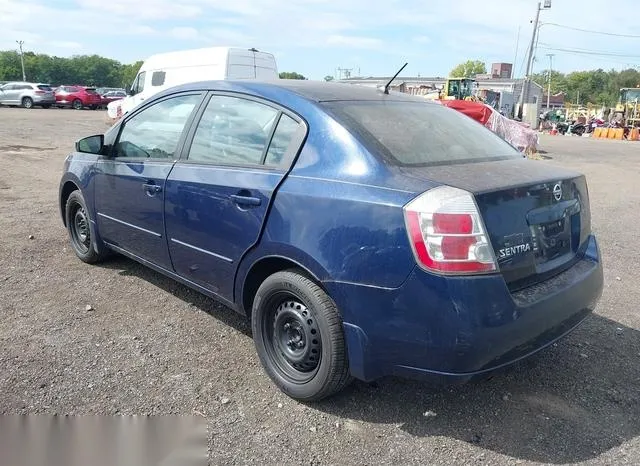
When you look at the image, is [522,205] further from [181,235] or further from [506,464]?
[181,235]

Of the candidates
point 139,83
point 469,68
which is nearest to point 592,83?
point 469,68

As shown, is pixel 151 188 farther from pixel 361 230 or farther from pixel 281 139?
pixel 361 230

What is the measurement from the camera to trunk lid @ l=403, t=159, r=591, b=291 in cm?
257

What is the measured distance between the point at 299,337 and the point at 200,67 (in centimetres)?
1396

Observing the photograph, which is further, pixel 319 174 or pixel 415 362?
pixel 319 174

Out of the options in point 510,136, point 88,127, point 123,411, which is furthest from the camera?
point 88,127

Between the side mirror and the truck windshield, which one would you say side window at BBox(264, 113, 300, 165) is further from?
the truck windshield

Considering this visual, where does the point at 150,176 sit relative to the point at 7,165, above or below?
above

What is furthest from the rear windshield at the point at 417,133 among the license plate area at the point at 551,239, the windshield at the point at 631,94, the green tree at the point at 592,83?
the green tree at the point at 592,83

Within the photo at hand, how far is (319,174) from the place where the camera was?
2.86 metres

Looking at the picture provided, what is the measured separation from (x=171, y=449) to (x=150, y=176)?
1.92 metres

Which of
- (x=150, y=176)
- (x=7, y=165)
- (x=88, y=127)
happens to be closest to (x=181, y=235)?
(x=150, y=176)

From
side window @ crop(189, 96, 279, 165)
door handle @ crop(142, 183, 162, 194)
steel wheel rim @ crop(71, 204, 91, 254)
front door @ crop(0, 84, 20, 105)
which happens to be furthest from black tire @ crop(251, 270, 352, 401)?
front door @ crop(0, 84, 20, 105)

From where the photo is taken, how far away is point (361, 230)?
2598 millimetres
